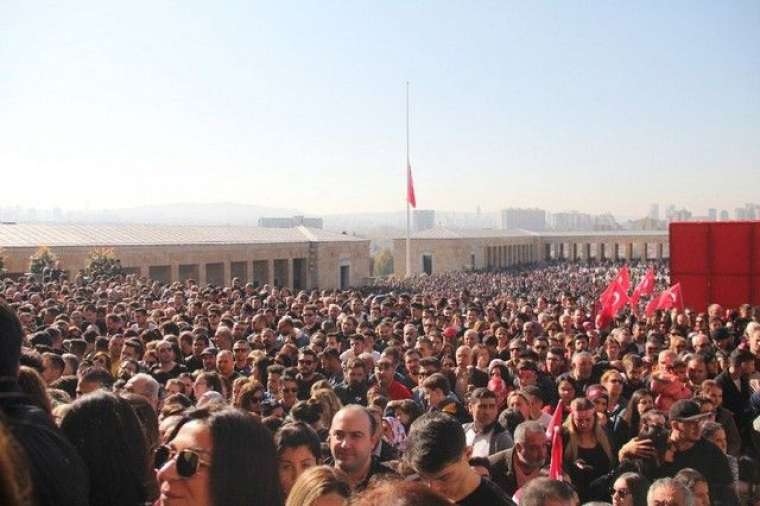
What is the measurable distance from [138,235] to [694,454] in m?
40.3

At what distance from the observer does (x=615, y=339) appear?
35.5ft

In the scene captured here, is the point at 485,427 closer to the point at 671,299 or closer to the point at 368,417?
the point at 368,417

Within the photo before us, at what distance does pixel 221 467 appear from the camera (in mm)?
2656

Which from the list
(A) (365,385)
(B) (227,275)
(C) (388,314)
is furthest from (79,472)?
(B) (227,275)

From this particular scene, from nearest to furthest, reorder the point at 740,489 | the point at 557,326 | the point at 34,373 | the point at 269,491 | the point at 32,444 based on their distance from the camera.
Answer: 1. the point at 32,444
2. the point at 269,491
3. the point at 34,373
4. the point at 740,489
5. the point at 557,326

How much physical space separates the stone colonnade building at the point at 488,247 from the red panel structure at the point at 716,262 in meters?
53.3

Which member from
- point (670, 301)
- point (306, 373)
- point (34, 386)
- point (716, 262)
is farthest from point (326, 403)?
point (716, 262)

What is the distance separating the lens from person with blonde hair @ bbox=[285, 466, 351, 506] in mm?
3244

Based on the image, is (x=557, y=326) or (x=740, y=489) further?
(x=557, y=326)

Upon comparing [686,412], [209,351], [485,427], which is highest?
[686,412]

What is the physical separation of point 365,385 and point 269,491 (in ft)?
19.0

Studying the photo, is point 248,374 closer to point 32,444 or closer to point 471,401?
point 471,401

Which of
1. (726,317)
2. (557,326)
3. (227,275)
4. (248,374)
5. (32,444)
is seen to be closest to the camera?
(32,444)

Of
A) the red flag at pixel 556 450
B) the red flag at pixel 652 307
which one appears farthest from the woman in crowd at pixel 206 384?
the red flag at pixel 652 307
